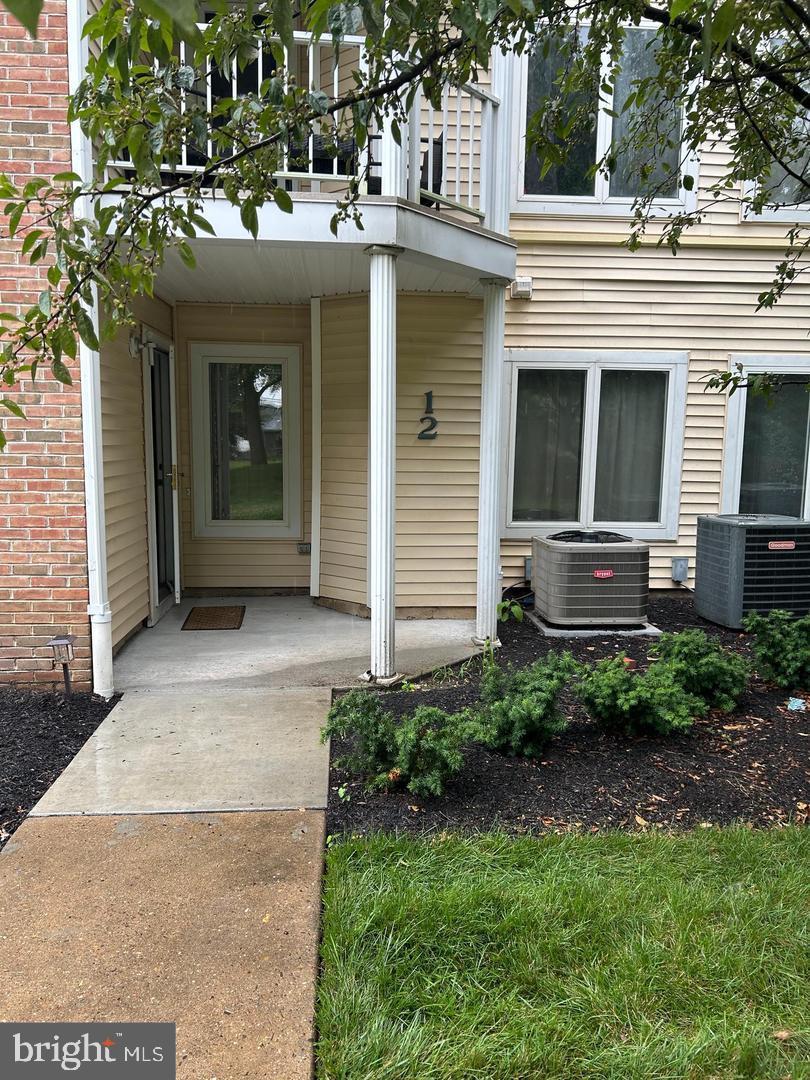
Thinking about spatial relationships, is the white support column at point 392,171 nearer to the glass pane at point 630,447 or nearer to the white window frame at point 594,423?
the white window frame at point 594,423

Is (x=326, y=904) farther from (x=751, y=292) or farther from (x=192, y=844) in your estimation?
(x=751, y=292)

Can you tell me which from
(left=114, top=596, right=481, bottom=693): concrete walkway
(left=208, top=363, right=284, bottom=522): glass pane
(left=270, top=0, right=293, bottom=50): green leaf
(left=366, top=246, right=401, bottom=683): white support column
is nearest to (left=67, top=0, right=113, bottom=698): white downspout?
(left=114, top=596, right=481, bottom=693): concrete walkway

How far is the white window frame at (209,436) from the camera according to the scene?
6.91 metres

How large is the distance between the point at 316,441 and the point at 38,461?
2730 millimetres

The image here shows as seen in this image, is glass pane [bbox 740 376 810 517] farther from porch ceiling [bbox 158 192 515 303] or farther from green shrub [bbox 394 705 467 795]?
green shrub [bbox 394 705 467 795]

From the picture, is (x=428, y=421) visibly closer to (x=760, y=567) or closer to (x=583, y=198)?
(x=583, y=198)

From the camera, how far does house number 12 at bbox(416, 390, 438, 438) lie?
6301 millimetres

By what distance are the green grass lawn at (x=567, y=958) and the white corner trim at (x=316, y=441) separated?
4.13 m

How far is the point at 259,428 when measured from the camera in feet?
23.2

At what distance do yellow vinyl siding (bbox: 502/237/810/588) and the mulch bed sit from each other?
3.23 meters

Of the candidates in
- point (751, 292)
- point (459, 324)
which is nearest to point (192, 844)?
point (459, 324)

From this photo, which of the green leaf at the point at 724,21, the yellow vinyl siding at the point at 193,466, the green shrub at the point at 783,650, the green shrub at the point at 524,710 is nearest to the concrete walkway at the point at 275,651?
the yellow vinyl siding at the point at 193,466

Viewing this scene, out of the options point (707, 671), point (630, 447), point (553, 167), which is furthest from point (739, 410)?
point (707, 671)

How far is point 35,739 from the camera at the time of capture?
394 centimetres
